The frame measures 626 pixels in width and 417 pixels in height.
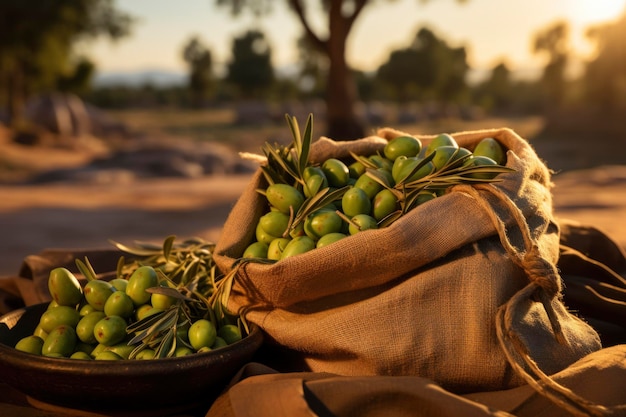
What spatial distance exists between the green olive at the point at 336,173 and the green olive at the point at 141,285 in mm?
714

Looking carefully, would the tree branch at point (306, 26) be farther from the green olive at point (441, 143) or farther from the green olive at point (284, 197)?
the green olive at point (284, 197)

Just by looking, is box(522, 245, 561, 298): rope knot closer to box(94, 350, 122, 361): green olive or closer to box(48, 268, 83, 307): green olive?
box(94, 350, 122, 361): green olive

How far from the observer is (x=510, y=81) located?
90.8 metres

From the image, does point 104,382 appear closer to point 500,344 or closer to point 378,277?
point 378,277

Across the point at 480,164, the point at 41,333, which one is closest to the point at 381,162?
the point at 480,164

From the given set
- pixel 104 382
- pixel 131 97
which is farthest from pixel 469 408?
pixel 131 97

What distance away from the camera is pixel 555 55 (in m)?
50.7

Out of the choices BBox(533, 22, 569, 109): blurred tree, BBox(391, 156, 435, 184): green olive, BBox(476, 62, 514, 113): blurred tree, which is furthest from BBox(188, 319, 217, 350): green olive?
BBox(476, 62, 514, 113): blurred tree

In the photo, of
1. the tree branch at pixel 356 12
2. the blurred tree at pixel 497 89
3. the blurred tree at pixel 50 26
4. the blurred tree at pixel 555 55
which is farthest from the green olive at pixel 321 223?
the blurred tree at pixel 497 89

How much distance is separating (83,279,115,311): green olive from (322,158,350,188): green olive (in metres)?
0.86

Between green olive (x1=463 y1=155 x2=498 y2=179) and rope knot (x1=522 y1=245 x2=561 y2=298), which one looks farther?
green olive (x1=463 y1=155 x2=498 y2=179)

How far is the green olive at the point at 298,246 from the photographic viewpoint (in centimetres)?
199

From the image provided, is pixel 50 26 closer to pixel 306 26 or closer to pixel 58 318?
pixel 306 26

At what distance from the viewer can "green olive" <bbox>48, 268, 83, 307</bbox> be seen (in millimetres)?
1994
